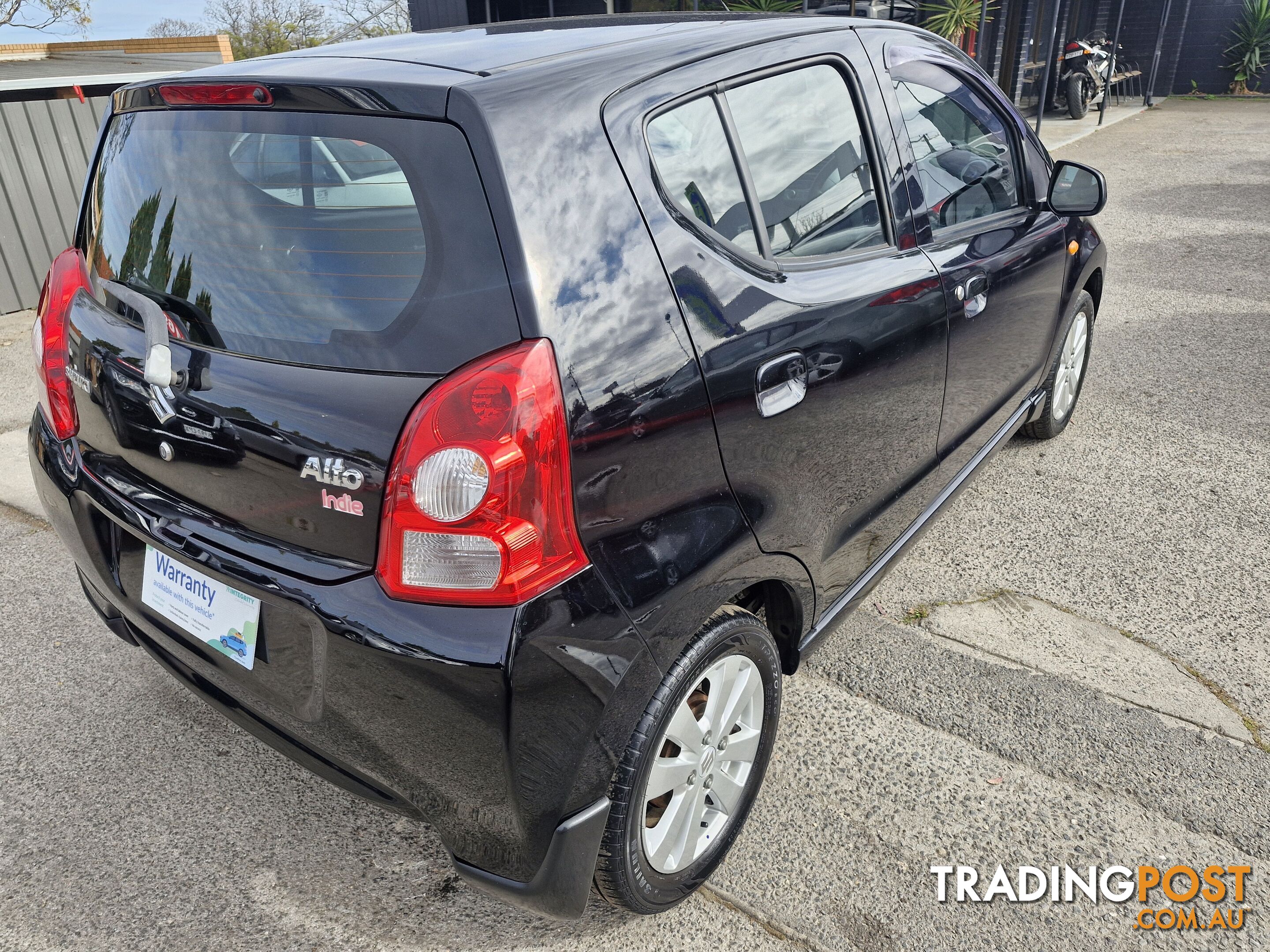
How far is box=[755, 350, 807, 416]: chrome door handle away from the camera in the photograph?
6.00 feet

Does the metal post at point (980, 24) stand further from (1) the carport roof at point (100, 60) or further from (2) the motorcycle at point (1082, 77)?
(1) the carport roof at point (100, 60)

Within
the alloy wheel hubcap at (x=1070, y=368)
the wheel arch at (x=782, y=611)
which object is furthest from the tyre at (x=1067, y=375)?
the wheel arch at (x=782, y=611)

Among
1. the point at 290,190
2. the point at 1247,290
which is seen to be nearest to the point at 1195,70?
the point at 1247,290

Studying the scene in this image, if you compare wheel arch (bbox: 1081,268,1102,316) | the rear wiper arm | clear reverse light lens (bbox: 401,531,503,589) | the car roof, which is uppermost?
the car roof

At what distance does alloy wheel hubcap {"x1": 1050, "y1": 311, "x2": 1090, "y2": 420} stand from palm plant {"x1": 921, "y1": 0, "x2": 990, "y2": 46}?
1105 cm

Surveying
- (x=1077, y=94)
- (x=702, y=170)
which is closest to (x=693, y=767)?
(x=702, y=170)

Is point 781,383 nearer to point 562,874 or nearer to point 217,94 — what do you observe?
point 562,874

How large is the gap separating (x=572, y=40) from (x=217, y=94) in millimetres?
705

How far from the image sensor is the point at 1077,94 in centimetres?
1564

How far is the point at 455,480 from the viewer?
1.44m

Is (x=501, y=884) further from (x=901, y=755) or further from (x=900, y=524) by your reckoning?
(x=900, y=524)

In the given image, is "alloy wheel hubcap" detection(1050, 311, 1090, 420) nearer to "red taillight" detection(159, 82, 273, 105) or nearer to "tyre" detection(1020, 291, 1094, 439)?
"tyre" detection(1020, 291, 1094, 439)

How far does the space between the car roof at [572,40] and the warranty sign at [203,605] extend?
104 centimetres

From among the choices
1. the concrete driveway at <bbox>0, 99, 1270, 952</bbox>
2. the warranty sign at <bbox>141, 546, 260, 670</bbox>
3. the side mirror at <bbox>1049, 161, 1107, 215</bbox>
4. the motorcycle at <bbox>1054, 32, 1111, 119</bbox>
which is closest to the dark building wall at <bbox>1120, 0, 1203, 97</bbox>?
the motorcycle at <bbox>1054, 32, 1111, 119</bbox>
